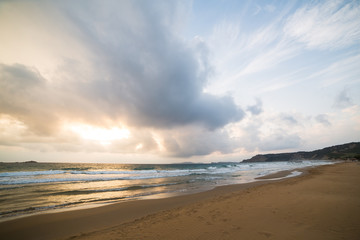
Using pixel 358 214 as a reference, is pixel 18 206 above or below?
below

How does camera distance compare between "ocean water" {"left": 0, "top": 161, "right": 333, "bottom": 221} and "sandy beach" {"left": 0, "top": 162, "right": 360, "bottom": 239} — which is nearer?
"sandy beach" {"left": 0, "top": 162, "right": 360, "bottom": 239}

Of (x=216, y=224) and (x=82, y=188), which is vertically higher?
(x=216, y=224)

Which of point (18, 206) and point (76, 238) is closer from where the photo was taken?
point (76, 238)

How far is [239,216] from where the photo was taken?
636 centimetres

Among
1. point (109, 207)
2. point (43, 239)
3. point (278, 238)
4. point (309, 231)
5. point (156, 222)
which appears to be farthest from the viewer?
point (109, 207)

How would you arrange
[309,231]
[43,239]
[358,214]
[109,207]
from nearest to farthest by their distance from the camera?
[309,231] → [358,214] → [43,239] → [109,207]

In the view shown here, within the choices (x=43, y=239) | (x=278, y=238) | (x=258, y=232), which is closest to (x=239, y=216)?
(x=258, y=232)

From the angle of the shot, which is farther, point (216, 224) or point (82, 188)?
point (82, 188)

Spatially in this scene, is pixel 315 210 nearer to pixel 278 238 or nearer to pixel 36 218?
pixel 278 238

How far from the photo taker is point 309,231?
183 inches

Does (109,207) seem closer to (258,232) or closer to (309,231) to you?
(258,232)

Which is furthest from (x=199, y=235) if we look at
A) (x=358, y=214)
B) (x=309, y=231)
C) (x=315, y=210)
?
(x=358, y=214)

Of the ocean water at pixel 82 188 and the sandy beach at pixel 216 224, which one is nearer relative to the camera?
the sandy beach at pixel 216 224

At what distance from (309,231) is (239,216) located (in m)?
2.33
